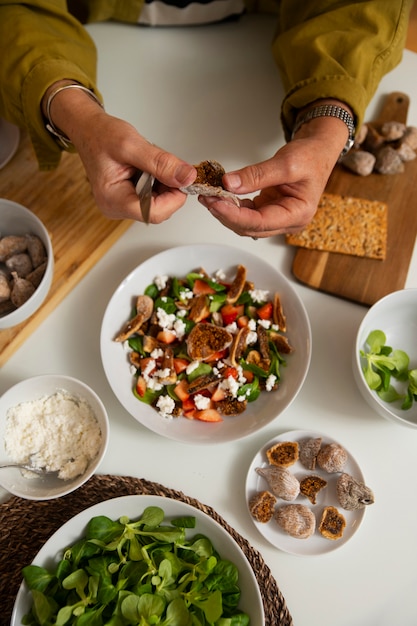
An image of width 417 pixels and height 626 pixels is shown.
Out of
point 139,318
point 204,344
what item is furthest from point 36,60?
point 204,344

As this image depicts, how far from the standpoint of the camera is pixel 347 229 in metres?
1.22

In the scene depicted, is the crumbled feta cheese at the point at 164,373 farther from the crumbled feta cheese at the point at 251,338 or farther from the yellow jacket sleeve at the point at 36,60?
the yellow jacket sleeve at the point at 36,60

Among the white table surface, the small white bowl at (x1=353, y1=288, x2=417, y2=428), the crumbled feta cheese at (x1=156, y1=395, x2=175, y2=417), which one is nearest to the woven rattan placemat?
the white table surface

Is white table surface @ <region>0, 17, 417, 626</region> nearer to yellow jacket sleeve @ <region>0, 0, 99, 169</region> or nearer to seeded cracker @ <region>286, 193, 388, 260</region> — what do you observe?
seeded cracker @ <region>286, 193, 388, 260</region>

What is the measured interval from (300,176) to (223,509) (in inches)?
25.3

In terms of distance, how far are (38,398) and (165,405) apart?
0.81ft

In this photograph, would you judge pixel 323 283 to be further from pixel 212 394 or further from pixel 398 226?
pixel 212 394

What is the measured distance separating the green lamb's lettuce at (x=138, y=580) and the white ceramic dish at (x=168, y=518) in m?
0.01

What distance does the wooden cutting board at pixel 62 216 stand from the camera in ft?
3.85

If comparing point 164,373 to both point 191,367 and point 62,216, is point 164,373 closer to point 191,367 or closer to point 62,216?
point 191,367

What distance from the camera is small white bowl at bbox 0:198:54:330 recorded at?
107cm

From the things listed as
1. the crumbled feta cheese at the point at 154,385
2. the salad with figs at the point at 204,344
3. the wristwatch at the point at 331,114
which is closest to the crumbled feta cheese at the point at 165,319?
the salad with figs at the point at 204,344

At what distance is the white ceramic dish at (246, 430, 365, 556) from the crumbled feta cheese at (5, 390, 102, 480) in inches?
12.1

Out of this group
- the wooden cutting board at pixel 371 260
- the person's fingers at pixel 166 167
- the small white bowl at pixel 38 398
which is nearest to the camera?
the person's fingers at pixel 166 167
